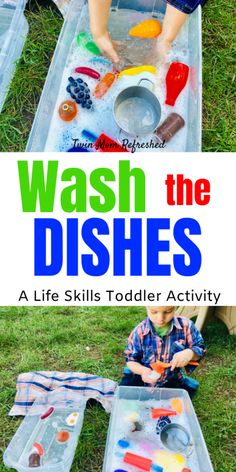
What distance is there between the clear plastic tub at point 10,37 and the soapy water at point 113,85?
0.16 m

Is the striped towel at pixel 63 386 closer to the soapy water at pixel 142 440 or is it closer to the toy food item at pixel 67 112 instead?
the soapy water at pixel 142 440

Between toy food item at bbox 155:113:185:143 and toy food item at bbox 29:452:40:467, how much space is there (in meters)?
0.81

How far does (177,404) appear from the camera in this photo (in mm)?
1307

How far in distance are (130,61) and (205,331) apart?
2.55 feet

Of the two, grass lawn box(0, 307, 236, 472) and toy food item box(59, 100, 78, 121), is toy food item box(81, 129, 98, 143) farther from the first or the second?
grass lawn box(0, 307, 236, 472)

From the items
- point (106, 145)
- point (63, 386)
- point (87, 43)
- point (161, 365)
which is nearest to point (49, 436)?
point (63, 386)

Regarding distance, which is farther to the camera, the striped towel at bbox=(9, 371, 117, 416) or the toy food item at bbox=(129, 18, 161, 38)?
the toy food item at bbox=(129, 18, 161, 38)

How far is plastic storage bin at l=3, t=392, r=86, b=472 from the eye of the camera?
1314mm

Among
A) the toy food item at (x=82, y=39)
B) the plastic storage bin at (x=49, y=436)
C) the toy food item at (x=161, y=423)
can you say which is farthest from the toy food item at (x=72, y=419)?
the toy food item at (x=82, y=39)

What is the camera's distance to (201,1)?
154 centimetres

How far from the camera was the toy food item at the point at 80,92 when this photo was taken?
1.61m

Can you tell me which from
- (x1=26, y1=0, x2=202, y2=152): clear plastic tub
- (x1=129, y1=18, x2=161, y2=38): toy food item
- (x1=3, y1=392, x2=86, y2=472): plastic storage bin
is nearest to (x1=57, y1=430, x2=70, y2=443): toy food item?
(x1=3, y1=392, x2=86, y2=472): plastic storage bin

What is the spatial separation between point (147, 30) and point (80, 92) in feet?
0.93

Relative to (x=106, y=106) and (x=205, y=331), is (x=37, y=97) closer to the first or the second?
(x=106, y=106)
